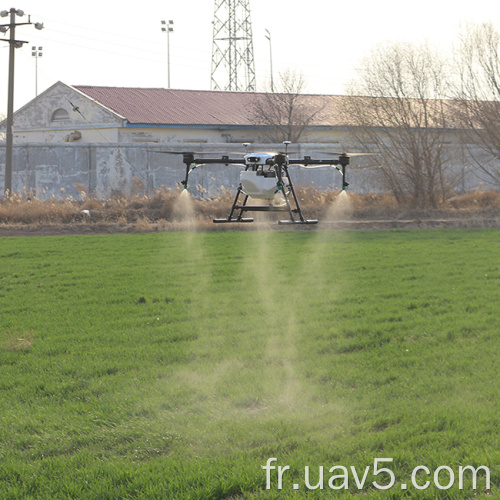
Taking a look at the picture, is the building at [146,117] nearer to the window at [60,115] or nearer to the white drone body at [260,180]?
the window at [60,115]

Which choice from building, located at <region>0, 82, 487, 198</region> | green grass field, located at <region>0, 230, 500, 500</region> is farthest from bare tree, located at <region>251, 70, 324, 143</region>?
green grass field, located at <region>0, 230, 500, 500</region>

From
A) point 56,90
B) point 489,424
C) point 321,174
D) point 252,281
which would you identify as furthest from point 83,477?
point 56,90

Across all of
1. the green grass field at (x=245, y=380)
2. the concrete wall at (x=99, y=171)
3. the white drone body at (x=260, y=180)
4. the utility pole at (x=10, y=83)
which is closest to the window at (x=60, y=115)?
the concrete wall at (x=99, y=171)

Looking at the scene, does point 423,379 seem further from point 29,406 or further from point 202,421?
point 29,406

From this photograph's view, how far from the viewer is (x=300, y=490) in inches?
256

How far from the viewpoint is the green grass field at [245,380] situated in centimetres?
690

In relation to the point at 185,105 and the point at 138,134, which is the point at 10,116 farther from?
the point at 185,105

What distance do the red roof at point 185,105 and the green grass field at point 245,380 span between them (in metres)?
27.5

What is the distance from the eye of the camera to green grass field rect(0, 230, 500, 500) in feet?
22.6

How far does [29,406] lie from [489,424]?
17.6 feet

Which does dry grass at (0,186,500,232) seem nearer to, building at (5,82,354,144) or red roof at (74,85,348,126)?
building at (5,82,354,144)

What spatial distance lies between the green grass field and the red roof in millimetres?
27465

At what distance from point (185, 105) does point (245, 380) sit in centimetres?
3959

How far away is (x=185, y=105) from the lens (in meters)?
47.3
